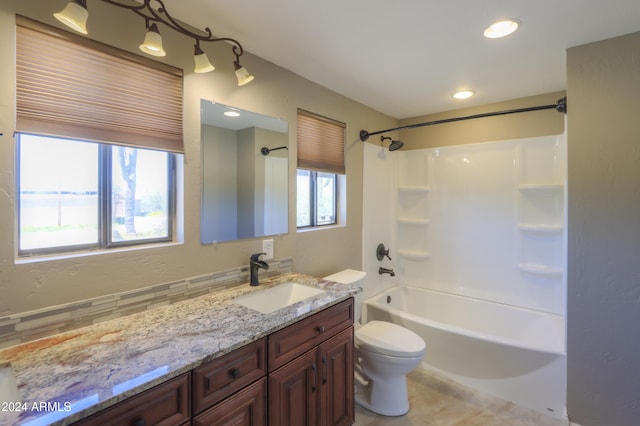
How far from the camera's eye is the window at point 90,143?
3.68 feet

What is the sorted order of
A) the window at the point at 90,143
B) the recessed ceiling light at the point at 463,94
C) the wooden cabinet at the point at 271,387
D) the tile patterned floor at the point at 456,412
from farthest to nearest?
the recessed ceiling light at the point at 463,94 → the tile patterned floor at the point at 456,412 → the window at the point at 90,143 → the wooden cabinet at the point at 271,387

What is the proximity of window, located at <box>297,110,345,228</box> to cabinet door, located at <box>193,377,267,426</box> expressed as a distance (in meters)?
1.25

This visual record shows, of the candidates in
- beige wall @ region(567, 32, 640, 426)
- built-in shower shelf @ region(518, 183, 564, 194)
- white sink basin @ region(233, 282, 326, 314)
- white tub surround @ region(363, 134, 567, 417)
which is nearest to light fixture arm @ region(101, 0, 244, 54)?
white sink basin @ region(233, 282, 326, 314)

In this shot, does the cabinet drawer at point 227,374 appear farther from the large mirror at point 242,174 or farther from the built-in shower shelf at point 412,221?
the built-in shower shelf at point 412,221

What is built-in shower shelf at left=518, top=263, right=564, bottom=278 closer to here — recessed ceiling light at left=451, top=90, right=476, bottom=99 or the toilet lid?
the toilet lid

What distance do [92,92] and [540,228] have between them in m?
3.17

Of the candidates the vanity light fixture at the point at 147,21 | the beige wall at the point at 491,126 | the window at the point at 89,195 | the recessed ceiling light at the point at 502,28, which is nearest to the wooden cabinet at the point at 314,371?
the window at the point at 89,195

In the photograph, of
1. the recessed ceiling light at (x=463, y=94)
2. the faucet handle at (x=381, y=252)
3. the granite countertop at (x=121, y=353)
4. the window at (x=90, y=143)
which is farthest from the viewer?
the faucet handle at (x=381, y=252)

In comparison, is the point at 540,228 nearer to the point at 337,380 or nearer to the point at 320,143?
the point at 320,143

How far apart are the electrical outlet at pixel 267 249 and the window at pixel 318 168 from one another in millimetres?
368

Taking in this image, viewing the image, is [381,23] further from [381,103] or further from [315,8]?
[381,103]

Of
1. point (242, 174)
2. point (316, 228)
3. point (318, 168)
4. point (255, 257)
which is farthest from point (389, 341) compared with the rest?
point (242, 174)

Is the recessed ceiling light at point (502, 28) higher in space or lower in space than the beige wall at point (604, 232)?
higher

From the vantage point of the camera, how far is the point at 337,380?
1.62 meters
